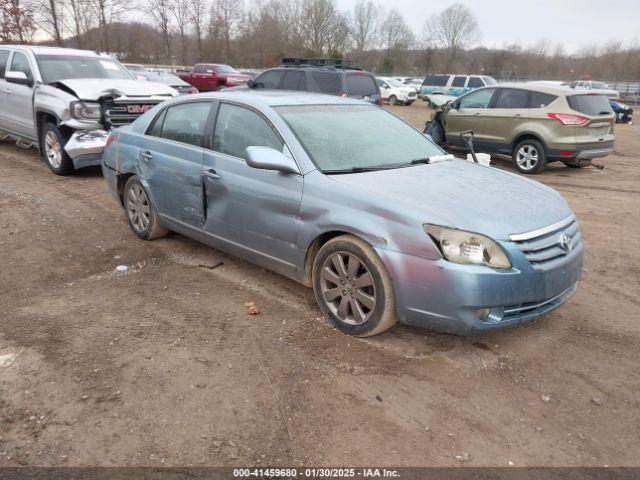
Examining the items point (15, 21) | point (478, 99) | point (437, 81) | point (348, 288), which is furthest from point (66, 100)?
point (437, 81)

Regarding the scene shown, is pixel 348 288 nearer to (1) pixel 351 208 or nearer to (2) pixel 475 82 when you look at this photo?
(1) pixel 351 208

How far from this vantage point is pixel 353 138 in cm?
422

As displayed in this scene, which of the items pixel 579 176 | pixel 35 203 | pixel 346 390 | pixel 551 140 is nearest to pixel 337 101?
pixel 346 390

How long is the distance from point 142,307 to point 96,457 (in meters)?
1.69

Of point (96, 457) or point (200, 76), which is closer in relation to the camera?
point (96, 457)

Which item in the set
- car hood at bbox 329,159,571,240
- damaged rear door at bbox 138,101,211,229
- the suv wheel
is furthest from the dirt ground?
the suv wheel

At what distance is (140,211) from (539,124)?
7917 millimetres

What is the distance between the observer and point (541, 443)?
2709 mm

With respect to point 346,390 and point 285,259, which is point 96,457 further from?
point 285,259

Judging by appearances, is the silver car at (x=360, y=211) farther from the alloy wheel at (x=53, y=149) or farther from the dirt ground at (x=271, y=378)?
the alloy wheel at (x=53, y=149)

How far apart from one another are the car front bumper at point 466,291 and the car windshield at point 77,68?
25.1ft

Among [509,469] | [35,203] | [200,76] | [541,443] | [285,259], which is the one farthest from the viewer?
[200,76]

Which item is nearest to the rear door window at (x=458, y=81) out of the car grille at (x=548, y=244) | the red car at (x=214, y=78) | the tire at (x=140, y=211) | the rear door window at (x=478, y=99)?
the red car at (x=214, y=78)

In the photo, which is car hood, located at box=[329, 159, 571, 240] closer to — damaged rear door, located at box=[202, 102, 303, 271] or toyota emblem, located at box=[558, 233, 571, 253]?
toyota emblem, located at box=[558, 233, 571, 253]
